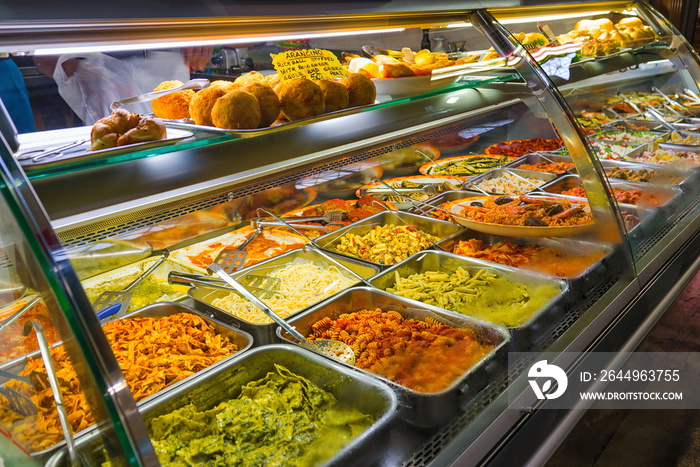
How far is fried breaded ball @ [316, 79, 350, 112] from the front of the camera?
2096 millimetres

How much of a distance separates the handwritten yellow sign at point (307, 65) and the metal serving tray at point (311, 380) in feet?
3.54

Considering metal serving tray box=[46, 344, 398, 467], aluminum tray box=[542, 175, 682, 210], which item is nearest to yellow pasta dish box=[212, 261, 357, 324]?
metal serving tray box=[46, 344, 398, 467]

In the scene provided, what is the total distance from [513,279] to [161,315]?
1.46 meters

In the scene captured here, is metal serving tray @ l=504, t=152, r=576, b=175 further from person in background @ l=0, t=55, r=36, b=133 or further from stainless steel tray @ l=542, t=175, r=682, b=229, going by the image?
person in background @ l=0, t=55, r=36, b=133

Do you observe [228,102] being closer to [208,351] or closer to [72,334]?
[208,351]

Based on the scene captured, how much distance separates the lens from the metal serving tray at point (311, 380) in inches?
56.3

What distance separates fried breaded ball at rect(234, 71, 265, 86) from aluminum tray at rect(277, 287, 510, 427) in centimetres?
92

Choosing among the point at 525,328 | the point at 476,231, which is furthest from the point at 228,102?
the point at 476,231

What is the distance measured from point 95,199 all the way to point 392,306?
1.19 m

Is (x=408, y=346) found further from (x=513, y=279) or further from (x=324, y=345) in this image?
(x=513, y=279)

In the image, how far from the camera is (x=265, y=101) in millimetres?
1908

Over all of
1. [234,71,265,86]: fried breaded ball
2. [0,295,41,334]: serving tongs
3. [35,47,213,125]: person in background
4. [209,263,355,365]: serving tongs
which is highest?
[35,47,213,125]: person in background

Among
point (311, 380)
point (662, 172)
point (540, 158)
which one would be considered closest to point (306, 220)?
point (311, 380)

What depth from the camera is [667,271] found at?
2760mm
